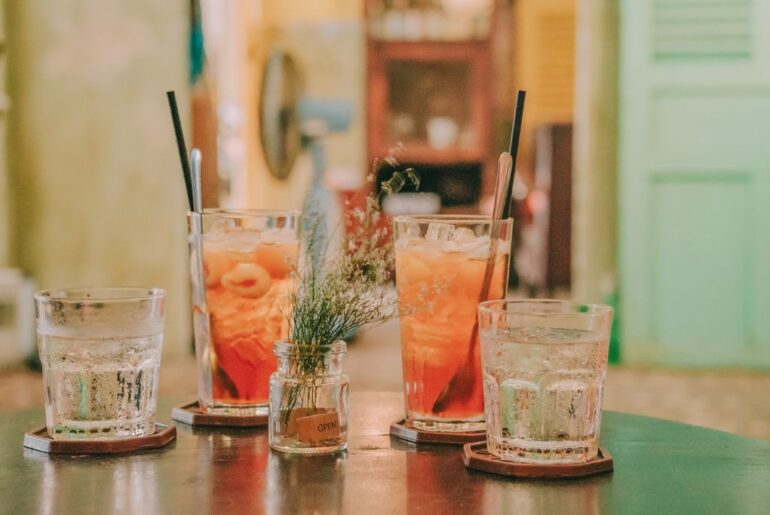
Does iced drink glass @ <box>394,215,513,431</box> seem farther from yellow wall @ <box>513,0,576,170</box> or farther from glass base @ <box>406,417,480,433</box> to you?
yellow wall @ <box>513,0,576,170</box>

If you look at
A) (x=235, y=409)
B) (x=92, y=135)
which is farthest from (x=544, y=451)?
(x=92, y=135)

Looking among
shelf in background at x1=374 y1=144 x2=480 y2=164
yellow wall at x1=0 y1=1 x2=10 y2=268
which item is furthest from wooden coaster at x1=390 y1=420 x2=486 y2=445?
shelf in background at x1=374 y1=144 x2=480 y2=164

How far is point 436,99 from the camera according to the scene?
26.6 feet

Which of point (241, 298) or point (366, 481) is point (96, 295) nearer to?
point (241, 298)

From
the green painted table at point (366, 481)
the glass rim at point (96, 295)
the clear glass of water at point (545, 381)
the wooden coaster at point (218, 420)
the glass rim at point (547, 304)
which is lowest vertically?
the green painted table at point (366, 481)

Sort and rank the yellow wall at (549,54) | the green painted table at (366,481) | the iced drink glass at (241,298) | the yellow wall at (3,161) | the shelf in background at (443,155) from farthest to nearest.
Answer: the yellow wall at (549,54) → the shelf in background at (443,155) → the yellow wall at (3,161) → the iced drink glass at (241,298) → the green painted table at (366,481)

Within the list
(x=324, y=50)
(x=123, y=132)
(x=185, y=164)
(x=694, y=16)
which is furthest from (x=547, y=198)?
(x=185, y=164)

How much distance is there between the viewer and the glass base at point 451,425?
3.49 feet

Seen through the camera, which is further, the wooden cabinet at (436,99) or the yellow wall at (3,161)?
the wooden cabinet at (436,99)

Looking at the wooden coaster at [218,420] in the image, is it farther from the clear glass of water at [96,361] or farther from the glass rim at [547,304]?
the glass rim at [547,304]

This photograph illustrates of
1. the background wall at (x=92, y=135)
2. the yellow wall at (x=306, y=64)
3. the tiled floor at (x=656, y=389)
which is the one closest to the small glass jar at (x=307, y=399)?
the tiled floor at (x=656, y=389)

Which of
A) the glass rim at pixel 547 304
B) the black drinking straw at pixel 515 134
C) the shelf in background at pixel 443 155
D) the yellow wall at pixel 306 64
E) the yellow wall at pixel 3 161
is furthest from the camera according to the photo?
the shelf in background at pixel 443 155

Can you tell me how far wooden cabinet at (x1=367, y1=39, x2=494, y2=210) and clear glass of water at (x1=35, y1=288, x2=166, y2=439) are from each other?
7.05 metres

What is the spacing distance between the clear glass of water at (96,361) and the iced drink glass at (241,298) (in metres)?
0.13
